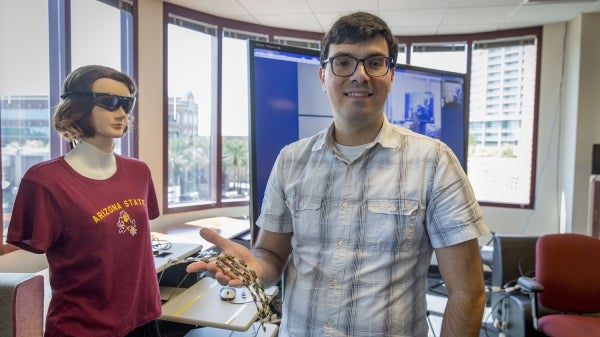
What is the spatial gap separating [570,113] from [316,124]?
3668 mm

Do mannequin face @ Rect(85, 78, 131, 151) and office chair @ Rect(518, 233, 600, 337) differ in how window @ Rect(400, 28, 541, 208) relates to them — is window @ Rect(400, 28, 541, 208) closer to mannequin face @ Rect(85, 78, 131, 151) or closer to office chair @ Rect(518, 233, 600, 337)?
office chair @ Rect(518, 233, 600, 337)

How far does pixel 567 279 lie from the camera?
250 centimetres

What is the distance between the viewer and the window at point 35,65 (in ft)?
8.08

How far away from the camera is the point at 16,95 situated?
252 centimetres

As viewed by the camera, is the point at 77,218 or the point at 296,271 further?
the point at 77,218

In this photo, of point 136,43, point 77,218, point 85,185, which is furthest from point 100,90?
point 136,43

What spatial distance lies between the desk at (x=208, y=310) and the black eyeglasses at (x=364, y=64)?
112 centimetres

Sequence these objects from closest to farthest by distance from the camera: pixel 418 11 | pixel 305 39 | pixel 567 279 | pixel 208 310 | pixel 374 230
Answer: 1. pixel 374 230
2. pixel 208 310
3. pixel 567 279
4. pixel 418 11
5. pixel 305 39

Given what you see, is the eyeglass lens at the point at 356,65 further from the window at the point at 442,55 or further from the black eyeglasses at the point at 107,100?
the window at the point at 442,55

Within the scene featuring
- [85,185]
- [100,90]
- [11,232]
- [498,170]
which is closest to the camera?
[11,232]

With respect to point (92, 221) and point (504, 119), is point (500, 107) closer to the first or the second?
point (504, 119)

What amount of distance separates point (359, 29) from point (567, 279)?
242 centimetres

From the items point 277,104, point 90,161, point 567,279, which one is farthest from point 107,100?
point 567,279

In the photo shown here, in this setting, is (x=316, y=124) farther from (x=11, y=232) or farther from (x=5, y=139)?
(x=5, y=139)
